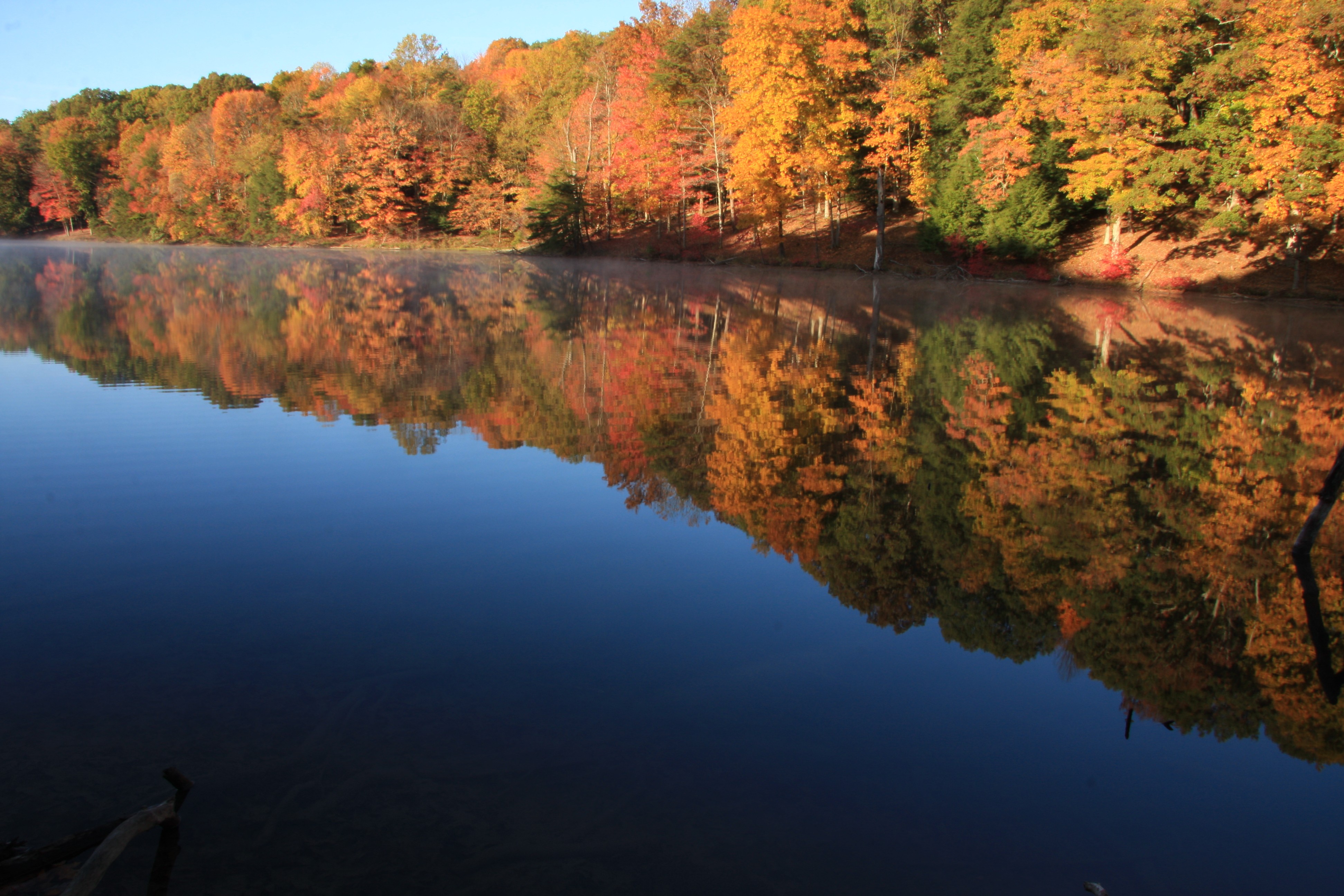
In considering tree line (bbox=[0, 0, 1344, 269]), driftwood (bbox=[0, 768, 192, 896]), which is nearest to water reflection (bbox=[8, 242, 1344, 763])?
driftwood (bbox=[0, 768, 192, 896])

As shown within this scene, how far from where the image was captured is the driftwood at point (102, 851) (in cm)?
233

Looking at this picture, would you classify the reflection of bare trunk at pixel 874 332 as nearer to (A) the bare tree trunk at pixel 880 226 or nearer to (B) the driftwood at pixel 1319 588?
(B) the driftwood at pixel 1319 588

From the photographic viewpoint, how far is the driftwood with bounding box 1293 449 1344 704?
4633 mm

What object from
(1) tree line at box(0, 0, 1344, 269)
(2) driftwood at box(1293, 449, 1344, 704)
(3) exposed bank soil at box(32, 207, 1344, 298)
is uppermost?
(1) tree line at box(0, 0, 1344, 269)

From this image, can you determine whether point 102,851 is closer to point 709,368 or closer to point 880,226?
point 709,368

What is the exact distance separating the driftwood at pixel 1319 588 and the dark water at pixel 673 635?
9 cm

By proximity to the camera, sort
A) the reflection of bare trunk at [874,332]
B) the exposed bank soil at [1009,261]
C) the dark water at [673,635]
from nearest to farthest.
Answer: the dark water at [673,635]
the reflection of bare trunk at [874,332]
the exposed bank soil at [1009,261]

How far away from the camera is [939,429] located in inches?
385

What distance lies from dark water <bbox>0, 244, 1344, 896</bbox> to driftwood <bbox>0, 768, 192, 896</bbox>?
0.25 ft

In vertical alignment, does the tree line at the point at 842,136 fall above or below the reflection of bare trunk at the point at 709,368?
above

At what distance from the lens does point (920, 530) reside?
21.9ft

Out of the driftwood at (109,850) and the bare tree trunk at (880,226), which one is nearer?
the driftwood at (109,850)

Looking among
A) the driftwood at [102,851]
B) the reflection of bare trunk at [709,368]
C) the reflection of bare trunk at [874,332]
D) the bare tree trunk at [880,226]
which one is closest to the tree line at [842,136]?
the bare tree trunk at [880,226]

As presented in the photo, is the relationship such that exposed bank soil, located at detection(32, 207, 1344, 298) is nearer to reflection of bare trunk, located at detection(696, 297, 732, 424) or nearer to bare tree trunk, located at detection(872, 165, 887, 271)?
bare tree trunk, located at detection(872, 165, 887, 271)
